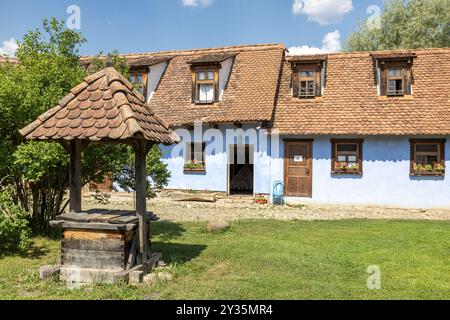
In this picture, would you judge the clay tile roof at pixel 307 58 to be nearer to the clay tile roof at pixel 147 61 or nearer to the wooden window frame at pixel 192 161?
the wooden window frame at pixel 192 161

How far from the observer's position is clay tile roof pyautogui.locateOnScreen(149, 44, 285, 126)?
17.6 meters

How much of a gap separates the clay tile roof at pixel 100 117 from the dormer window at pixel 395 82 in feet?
42.5

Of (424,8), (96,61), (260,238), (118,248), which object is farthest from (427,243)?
(424,8)

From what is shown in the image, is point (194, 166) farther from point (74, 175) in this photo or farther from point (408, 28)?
point (408, 28)

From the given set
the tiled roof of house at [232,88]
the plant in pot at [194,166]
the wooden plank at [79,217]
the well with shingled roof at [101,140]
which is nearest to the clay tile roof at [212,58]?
the tiled roof of house at [232,88]

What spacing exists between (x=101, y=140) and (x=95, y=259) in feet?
5.89

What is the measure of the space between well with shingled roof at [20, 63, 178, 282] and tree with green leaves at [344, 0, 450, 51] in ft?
80.0

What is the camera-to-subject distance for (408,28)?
2700 centimetres

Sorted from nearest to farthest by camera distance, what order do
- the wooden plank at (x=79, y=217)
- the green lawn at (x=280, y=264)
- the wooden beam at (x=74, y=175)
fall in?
the green lawn at (x=280, y=264), the wooden plank at (x=79, y=217), the wooden beam at (x=74, y=175)

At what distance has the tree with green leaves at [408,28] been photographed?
26.4 meters

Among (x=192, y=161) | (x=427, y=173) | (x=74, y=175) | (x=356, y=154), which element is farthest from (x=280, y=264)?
(x=192, y=161)

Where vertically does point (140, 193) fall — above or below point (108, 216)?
above

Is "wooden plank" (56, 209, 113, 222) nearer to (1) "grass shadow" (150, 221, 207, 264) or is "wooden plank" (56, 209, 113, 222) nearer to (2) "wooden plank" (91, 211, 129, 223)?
(2) "wooden plank" (91, 211, 129, 223)
